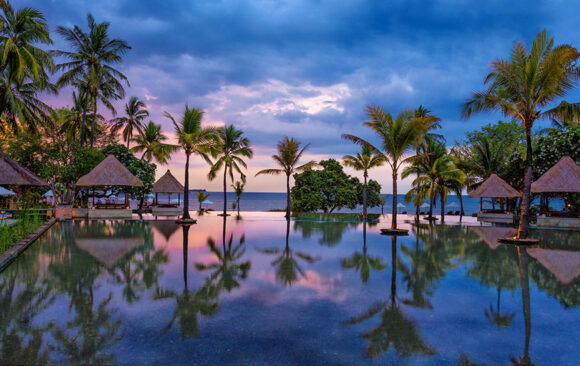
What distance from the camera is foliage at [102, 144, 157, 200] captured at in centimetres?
2714

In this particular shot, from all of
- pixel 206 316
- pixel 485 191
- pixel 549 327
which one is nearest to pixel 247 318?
pixel 206 316

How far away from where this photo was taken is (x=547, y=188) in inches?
746

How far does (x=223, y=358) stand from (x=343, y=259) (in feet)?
19.1

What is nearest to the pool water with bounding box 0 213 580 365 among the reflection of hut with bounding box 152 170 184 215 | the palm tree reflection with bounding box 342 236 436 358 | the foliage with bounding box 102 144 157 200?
the palm tree reflection with bounding box 342 236 436 358

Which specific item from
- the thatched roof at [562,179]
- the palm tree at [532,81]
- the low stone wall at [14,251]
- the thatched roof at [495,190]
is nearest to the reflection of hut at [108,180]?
the low stone wall at [14,251]

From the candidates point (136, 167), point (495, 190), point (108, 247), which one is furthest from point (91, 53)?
point (495, 190)

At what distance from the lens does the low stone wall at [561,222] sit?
1911cm

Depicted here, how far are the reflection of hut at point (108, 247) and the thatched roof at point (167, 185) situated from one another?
16794 millimetres

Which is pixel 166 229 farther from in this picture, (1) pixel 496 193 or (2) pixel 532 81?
(1) pixel 496 193

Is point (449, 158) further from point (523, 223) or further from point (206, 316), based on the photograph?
point (206, 316)

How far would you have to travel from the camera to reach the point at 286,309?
4637 millimetres

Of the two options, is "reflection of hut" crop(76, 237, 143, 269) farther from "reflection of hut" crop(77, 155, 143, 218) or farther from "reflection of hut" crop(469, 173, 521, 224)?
"reflection of hut" crop(469, 173, 521, 224)

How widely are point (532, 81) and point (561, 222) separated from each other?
40.7 feet

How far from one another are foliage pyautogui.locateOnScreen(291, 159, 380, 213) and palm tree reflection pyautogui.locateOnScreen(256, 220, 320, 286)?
66.2 feet
